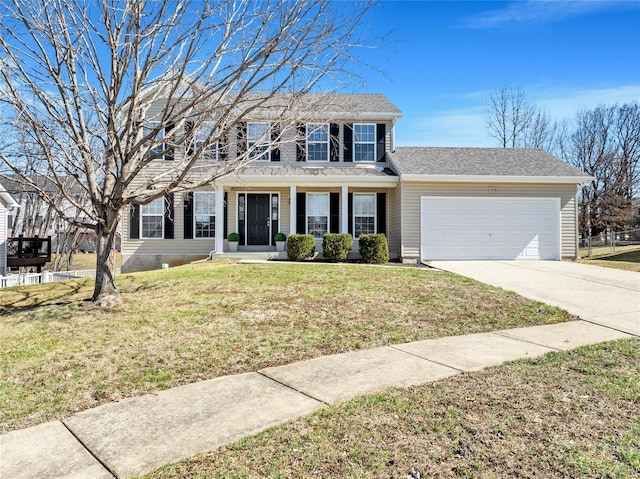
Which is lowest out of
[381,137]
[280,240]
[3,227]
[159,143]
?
[280,240]

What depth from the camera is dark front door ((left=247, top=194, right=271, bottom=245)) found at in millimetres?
16078

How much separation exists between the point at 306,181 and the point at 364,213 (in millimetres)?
2758

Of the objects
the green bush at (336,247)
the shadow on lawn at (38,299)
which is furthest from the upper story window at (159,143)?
the green bush at (336,247)

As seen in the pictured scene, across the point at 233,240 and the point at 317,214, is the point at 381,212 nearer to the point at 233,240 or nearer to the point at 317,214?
the point at 317,214

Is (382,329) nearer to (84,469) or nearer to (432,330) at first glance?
(432,330)

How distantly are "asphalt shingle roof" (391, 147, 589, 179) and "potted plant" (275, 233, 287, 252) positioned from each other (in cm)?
460

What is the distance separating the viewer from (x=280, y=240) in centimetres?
1523

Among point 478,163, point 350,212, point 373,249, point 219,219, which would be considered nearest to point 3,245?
point 219,219

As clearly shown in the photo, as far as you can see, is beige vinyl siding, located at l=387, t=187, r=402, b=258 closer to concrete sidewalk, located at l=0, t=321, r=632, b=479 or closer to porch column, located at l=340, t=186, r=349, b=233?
porch column, located at l=340, t=186, r=349, b=233

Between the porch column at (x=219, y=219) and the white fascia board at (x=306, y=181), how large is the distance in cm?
39

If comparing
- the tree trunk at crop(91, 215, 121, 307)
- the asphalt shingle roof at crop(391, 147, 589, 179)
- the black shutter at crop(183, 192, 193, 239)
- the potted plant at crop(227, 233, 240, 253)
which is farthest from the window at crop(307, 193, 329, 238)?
the tree trunk at crop(91, 215, 121, 307)

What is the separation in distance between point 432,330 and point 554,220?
35.5 feet

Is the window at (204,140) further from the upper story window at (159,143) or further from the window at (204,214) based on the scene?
the window at (204,214)

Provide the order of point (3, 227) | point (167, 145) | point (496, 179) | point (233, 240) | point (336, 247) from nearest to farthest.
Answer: point (167, 145) < point (336, 247) < point (496, 179) < point (233, 240) < point (3, 227)
